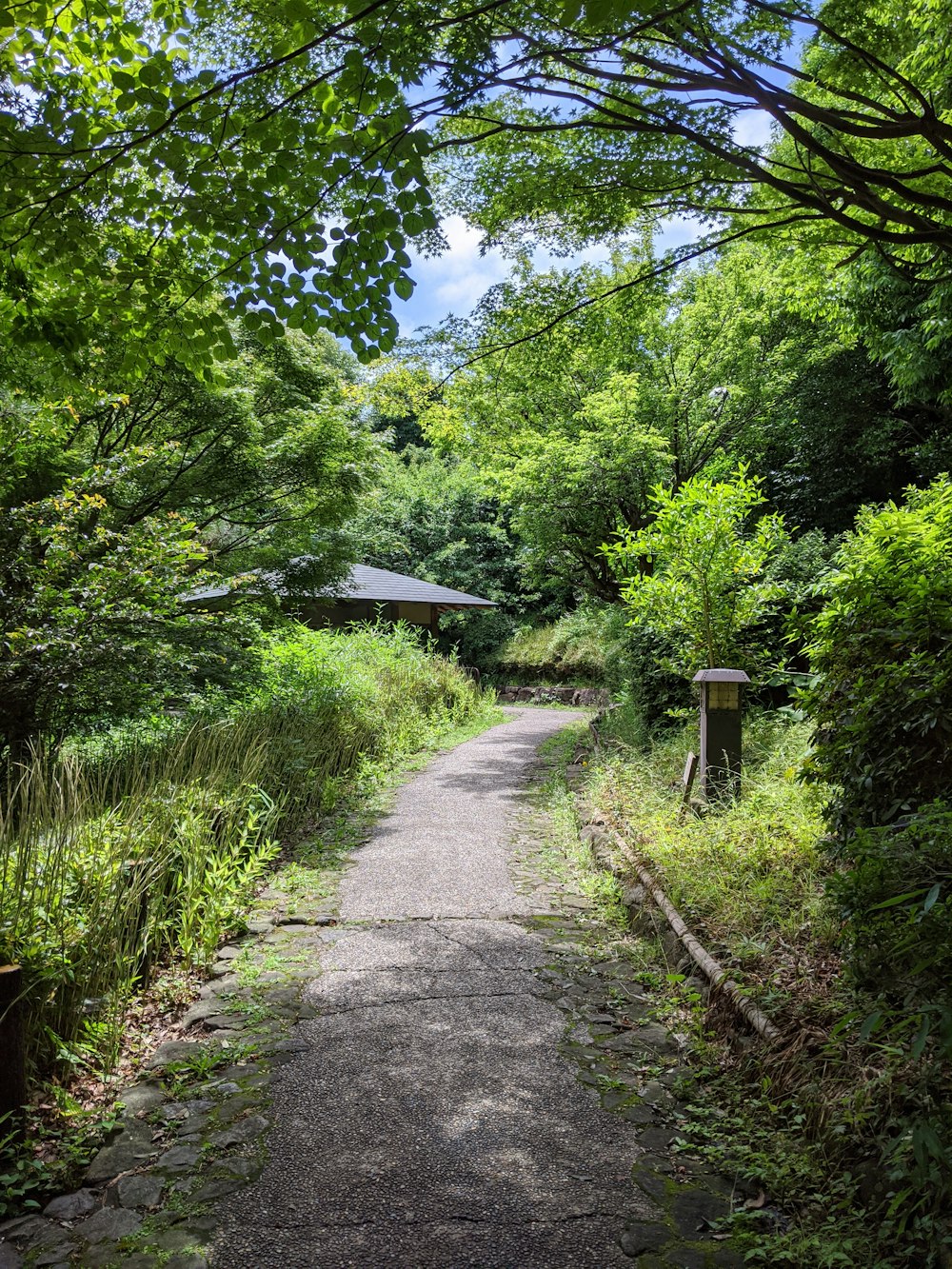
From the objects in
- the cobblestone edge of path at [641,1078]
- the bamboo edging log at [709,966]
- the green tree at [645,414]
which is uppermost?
the green tree at [645,414]

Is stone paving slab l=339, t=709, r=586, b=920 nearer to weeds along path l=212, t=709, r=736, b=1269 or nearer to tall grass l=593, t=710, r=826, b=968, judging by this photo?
weeds along path l=212, t=709, r=736, b=1269

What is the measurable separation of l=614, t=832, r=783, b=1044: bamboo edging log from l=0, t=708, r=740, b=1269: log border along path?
0.36 metres

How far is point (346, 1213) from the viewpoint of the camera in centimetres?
235

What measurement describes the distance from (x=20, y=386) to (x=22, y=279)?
1.79 meters

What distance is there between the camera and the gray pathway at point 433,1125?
7.36 ft

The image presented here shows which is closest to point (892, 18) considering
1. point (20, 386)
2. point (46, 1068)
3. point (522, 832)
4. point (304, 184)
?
point (304, 184)

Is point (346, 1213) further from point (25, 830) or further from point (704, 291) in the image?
point (704, 291)

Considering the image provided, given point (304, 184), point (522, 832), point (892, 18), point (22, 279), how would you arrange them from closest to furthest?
1. point (304, 184)
2. point (22, 279)
3. point (892, 18)
4. point (522, 832)

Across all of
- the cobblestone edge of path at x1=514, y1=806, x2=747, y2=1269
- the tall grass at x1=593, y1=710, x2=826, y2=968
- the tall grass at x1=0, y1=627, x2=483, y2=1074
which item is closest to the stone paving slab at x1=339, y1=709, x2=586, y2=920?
the cobblestone edge of path at x1=514, y1=806, x2=747, y2=1269

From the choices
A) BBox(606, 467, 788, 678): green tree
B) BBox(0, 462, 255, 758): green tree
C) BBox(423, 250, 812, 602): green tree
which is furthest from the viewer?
BBox(423, 250, 812, 602): green tree

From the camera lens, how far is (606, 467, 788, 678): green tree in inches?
265

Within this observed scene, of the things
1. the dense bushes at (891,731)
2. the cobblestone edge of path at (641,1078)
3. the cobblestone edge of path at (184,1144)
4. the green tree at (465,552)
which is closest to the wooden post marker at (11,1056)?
the cobblestone edge of path at (184,1144)

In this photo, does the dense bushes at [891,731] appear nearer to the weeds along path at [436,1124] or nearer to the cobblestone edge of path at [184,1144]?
the weeds along path at [436,1124]

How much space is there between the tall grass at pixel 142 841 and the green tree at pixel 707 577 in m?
3.74
